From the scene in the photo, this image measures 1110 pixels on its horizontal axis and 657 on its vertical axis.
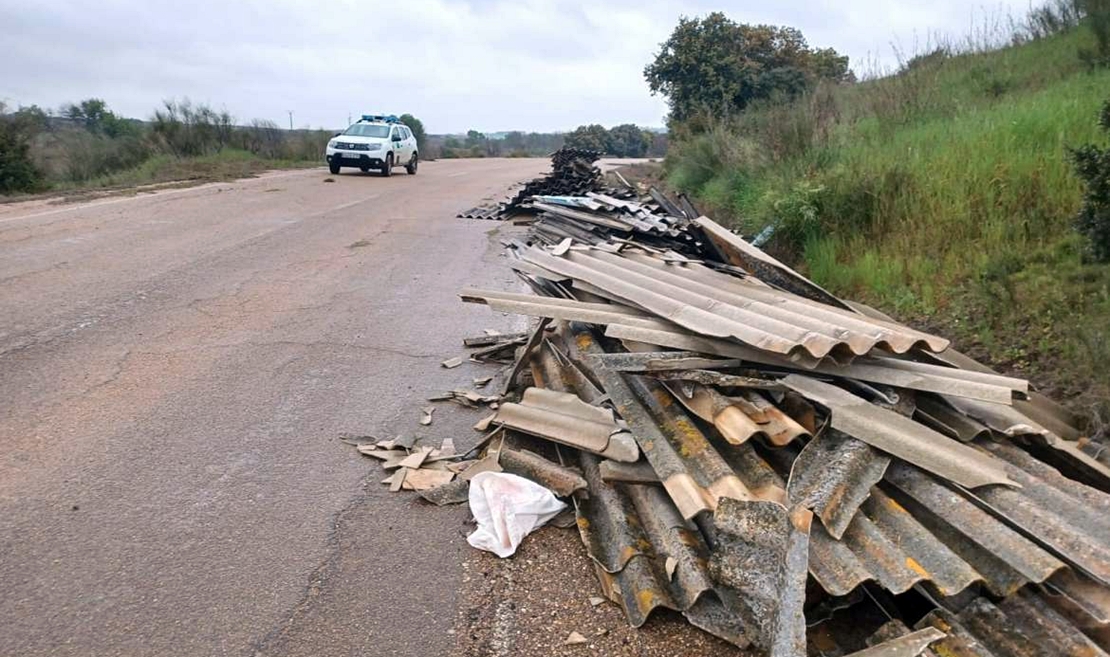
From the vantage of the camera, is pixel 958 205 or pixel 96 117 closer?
pixel 958 205

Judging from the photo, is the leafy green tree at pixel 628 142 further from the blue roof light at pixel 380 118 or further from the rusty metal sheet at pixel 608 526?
the rusty metal sheet at pixel 608 526

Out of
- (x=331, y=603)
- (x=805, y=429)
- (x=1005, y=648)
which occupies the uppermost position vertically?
(x=805, y=429)

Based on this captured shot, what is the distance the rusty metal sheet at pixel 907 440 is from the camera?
3.05m

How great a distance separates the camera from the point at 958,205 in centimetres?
702

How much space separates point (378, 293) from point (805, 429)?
18.6ft

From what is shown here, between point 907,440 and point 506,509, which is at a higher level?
point 907,440

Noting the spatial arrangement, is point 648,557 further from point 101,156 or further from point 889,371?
point 101,156

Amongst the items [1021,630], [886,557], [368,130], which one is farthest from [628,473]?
[368,130]

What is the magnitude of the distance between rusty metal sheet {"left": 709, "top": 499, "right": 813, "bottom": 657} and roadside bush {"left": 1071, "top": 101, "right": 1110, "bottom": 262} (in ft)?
12.6

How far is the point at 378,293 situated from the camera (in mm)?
8234

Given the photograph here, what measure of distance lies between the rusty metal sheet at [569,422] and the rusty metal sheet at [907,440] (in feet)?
2.98

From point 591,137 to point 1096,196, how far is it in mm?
58805

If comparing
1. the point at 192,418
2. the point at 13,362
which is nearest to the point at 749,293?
the point at 192,418

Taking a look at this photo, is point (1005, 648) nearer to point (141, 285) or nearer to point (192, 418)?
point (192, 418)
